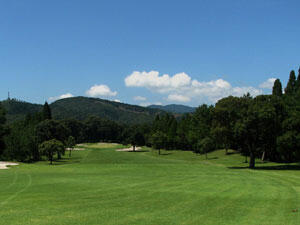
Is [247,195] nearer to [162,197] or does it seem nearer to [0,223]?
[162,197]

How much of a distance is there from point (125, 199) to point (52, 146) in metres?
58.1

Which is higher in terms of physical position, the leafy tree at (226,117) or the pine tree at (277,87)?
the pine tree at (277,87)

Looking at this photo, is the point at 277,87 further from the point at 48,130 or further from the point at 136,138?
the point at 136,138

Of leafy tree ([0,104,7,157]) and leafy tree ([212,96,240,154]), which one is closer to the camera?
leafy tree ([212,96,240,154])

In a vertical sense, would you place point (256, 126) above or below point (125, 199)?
above

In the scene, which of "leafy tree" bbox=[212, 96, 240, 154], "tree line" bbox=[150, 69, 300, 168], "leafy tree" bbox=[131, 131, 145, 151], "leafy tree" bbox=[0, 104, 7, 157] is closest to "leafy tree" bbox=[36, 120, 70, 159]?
"leafy tree" bbox=[0, 104, 7, 157]

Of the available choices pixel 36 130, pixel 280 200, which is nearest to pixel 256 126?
pixel 280 200

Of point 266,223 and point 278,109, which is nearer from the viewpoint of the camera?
point 266,223

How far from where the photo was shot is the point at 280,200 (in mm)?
20516

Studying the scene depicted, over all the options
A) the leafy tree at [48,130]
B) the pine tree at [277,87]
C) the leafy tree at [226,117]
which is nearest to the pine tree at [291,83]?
the pine tree at [277,87]

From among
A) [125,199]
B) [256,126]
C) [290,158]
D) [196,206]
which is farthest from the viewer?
[290,158]

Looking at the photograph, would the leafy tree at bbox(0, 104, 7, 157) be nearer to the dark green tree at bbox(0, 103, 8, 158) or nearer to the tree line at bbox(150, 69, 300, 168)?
the dark green tree at bbox(0, 103, 8, 158)

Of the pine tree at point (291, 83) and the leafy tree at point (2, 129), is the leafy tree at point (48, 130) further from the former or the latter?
the pine tree at point (291, 83)

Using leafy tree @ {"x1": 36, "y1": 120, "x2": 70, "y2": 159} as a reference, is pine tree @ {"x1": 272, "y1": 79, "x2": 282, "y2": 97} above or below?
above
